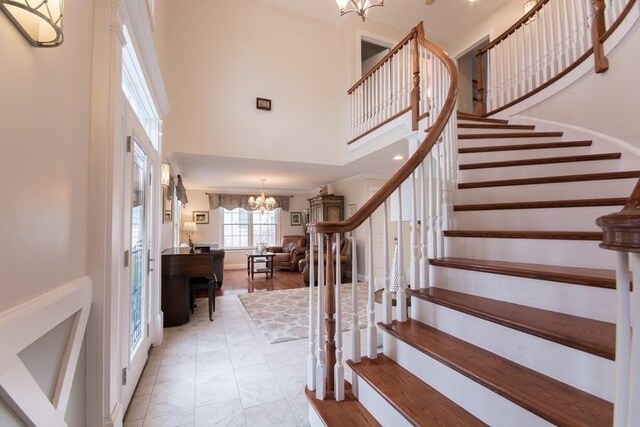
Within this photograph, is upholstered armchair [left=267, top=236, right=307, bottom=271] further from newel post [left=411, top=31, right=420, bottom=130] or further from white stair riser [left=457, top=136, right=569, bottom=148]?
white stair riser [left=457, top=136, right=569, bottom=148]

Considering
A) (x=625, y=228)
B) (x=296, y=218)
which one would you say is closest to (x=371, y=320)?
(x=625, y=228)

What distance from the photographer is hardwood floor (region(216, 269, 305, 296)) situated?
5.34 meters

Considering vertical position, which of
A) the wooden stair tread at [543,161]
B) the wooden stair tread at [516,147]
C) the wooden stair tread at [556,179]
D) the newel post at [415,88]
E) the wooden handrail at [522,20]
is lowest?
the wooden stair tread at [556,179]

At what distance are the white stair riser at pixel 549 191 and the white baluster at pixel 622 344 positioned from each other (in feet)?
5.81

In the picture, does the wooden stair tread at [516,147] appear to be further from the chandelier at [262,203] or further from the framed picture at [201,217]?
the framed picture at [201,217]

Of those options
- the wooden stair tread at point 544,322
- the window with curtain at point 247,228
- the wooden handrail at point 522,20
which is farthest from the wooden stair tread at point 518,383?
the window with curtain at point 247,228

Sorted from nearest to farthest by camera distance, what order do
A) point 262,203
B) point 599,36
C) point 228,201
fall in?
point 599,36, point 262,203, point 228,201

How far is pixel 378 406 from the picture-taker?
133 centimetres

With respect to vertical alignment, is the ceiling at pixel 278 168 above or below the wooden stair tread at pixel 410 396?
above

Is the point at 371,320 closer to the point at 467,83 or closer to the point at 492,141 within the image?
the point at 492,141

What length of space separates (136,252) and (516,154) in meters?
3.26

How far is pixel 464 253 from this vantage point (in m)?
1.86

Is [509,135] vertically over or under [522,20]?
under

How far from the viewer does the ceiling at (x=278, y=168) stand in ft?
14.4
